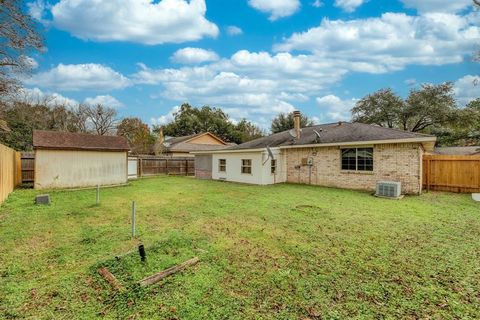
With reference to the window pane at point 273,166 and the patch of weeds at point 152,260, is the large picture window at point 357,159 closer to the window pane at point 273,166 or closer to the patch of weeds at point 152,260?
the window pane at point 273,166

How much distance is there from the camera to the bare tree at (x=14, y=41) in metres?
7.93

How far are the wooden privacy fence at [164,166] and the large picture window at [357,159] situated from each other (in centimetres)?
1369

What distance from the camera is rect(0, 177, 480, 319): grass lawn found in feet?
9.45

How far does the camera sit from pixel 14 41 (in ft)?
27.6

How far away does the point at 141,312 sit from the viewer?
9.18ft

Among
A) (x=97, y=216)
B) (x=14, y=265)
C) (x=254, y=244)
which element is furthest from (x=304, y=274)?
(x=97, y=216)

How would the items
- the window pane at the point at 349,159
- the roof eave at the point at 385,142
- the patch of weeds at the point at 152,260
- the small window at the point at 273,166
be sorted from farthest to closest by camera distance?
the small window at the point at 273,166, the window pane at the point at 349,159, the roof eave at the point at 385,142, the patch of weeds at the point at 152,260

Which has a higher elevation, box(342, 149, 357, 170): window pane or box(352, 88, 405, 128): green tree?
box(352, 88, 405, 128): green tree

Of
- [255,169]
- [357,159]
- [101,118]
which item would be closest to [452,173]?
[357,159]

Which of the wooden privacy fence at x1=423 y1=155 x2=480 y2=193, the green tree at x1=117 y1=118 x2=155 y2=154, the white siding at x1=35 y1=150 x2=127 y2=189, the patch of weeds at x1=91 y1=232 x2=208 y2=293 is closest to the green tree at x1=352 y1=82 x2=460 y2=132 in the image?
the wooden privacy fence at x1=423 y1=155 x2=480 y2=193

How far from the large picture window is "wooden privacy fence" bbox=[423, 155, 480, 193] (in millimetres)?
2682

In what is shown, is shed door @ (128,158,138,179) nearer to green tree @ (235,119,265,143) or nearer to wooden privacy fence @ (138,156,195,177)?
wooden privacy fence @ (138,156,195,177)

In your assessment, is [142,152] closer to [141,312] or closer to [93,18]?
[93,18]

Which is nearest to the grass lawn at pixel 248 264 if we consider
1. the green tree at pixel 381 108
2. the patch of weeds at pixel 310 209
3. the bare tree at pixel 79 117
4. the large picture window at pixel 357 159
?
the patch of weeds at pixel 310 209
